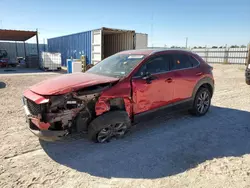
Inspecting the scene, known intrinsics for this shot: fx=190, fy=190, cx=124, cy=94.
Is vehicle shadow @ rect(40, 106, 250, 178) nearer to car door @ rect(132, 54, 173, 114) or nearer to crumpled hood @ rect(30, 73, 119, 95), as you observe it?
car door @ rect(132, 54, 173, 114)

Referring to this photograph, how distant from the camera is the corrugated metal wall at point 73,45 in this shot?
13728 mm

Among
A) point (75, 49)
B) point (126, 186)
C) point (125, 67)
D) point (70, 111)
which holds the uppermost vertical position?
point (75, 49)

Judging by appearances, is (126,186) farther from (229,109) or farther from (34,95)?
(229,109)

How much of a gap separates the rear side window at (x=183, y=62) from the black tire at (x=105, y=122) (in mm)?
1761

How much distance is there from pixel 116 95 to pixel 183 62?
7.20 feet

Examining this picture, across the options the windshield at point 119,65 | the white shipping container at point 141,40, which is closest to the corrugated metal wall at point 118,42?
the white shipping container at point 141,40

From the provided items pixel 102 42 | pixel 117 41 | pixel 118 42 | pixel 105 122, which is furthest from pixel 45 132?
pixel 117 41

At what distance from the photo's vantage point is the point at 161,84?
4.07 meters

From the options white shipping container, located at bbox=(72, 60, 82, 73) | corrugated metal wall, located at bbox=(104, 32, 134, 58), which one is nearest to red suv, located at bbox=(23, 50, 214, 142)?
corrugated metal wall, located at bbox=(104, 32, 134, 58)

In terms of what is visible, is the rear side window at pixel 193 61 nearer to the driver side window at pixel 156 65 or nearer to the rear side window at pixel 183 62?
the rear side window at pixel 183 62

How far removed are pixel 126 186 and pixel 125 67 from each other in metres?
2.29

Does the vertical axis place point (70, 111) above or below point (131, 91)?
below

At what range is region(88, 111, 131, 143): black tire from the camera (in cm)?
324

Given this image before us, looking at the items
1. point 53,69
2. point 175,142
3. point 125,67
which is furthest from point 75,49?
point 175,142
